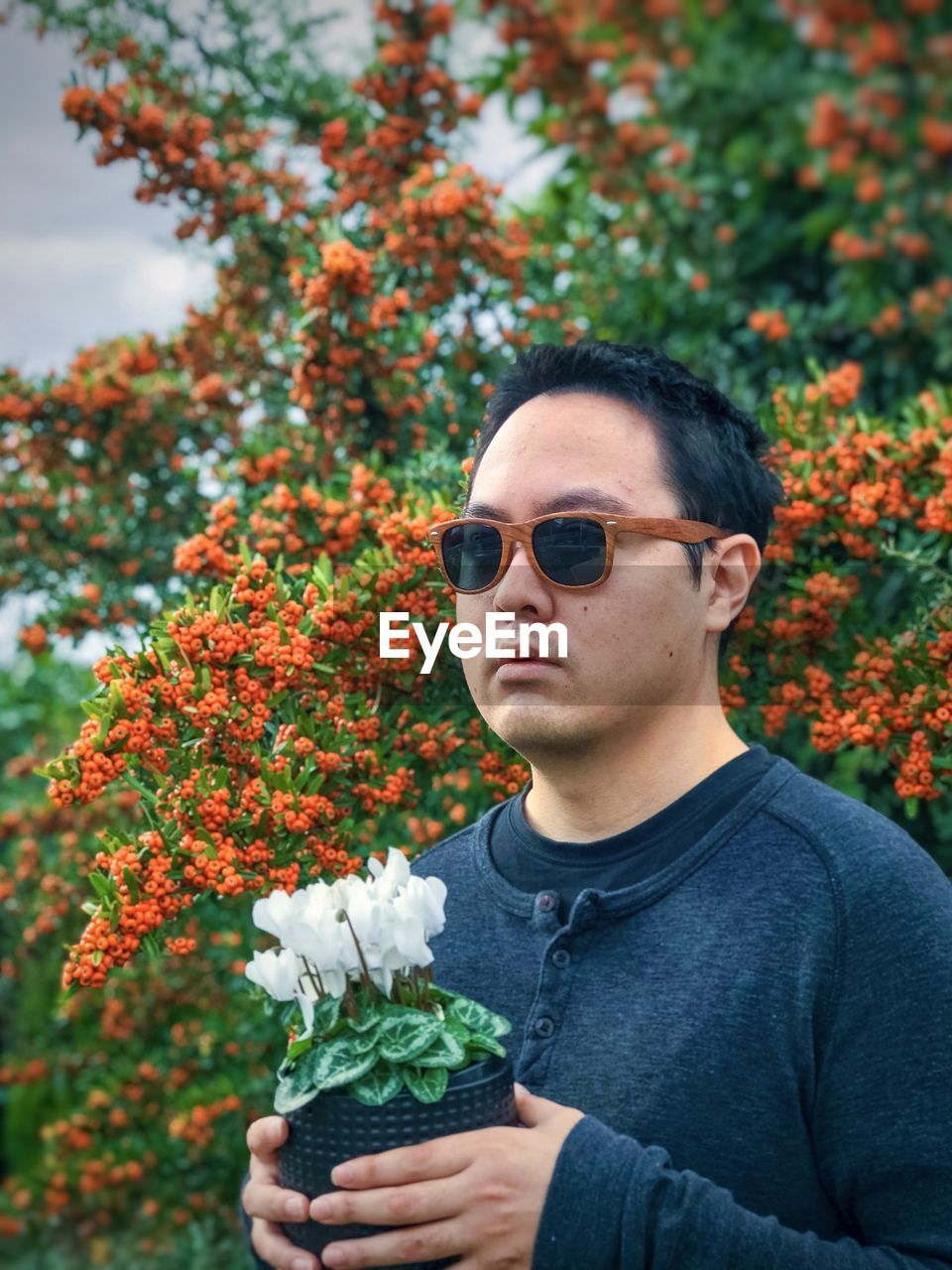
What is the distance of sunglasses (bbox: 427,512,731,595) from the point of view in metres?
1.56

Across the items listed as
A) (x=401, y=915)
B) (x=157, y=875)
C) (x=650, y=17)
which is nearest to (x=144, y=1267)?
(x=157, y=875)

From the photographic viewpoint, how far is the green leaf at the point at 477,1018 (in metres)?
1.31

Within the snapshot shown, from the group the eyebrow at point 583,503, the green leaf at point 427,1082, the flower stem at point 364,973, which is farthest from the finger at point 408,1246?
the eyebrow at point 583,503

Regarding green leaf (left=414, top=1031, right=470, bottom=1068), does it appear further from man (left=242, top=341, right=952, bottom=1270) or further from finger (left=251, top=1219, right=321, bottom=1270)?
finger (left=251, top=1219, right=321, bottom=1270)

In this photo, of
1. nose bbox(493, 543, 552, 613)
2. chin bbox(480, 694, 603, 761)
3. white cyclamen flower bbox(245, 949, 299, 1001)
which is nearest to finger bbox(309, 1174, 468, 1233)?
white cyclamen flower bbox(245, 949, 299, 1001)

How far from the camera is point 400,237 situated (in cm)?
304

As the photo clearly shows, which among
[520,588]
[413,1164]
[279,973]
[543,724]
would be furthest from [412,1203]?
[520,588]

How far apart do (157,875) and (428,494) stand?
3.27 feet

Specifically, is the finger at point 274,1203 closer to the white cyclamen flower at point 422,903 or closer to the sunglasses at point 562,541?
the white cyclamen flower at point 422,903

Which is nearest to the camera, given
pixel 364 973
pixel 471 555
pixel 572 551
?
pixel 364 973

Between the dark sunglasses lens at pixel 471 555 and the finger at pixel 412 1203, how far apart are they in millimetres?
744

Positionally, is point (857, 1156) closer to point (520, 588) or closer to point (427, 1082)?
point (427, 1082)

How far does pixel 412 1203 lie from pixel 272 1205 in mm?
206

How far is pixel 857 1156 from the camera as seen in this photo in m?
1.29
